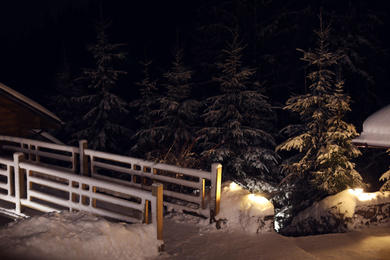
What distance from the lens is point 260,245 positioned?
609cm

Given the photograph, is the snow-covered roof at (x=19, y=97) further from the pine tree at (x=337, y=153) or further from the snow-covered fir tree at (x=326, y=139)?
the pine tree at (x=337, y=153)

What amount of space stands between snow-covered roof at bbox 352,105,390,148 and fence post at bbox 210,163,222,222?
3.66m

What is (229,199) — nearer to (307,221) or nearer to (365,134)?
(307,221)

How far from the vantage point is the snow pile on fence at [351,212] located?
7617 millimetres

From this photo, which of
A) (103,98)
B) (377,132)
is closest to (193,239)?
(377,132)

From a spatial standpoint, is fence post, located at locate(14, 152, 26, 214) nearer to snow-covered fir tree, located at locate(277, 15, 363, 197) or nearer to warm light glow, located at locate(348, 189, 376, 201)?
snow-covered fir tree, located at locate(277, 15, 363, 197)

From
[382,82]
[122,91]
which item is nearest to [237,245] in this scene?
[382,82]

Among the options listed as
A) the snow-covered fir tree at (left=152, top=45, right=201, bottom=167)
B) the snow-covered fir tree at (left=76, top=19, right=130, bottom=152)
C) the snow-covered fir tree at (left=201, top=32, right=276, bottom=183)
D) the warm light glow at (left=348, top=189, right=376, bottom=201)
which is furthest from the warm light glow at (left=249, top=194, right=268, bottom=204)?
the snow-covered fir tree at (left=76, top=19, right=130, bottom=152)

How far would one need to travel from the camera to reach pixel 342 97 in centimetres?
930

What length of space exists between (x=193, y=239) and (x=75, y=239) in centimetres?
250

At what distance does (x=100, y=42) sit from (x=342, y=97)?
12898 millimetres

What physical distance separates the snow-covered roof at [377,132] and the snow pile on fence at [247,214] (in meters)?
2.92

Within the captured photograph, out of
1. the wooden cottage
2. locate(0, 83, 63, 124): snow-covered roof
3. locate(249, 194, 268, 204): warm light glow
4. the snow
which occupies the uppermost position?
locate(0, 83, 63, 124): snow-covered roof

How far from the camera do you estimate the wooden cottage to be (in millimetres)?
10133
